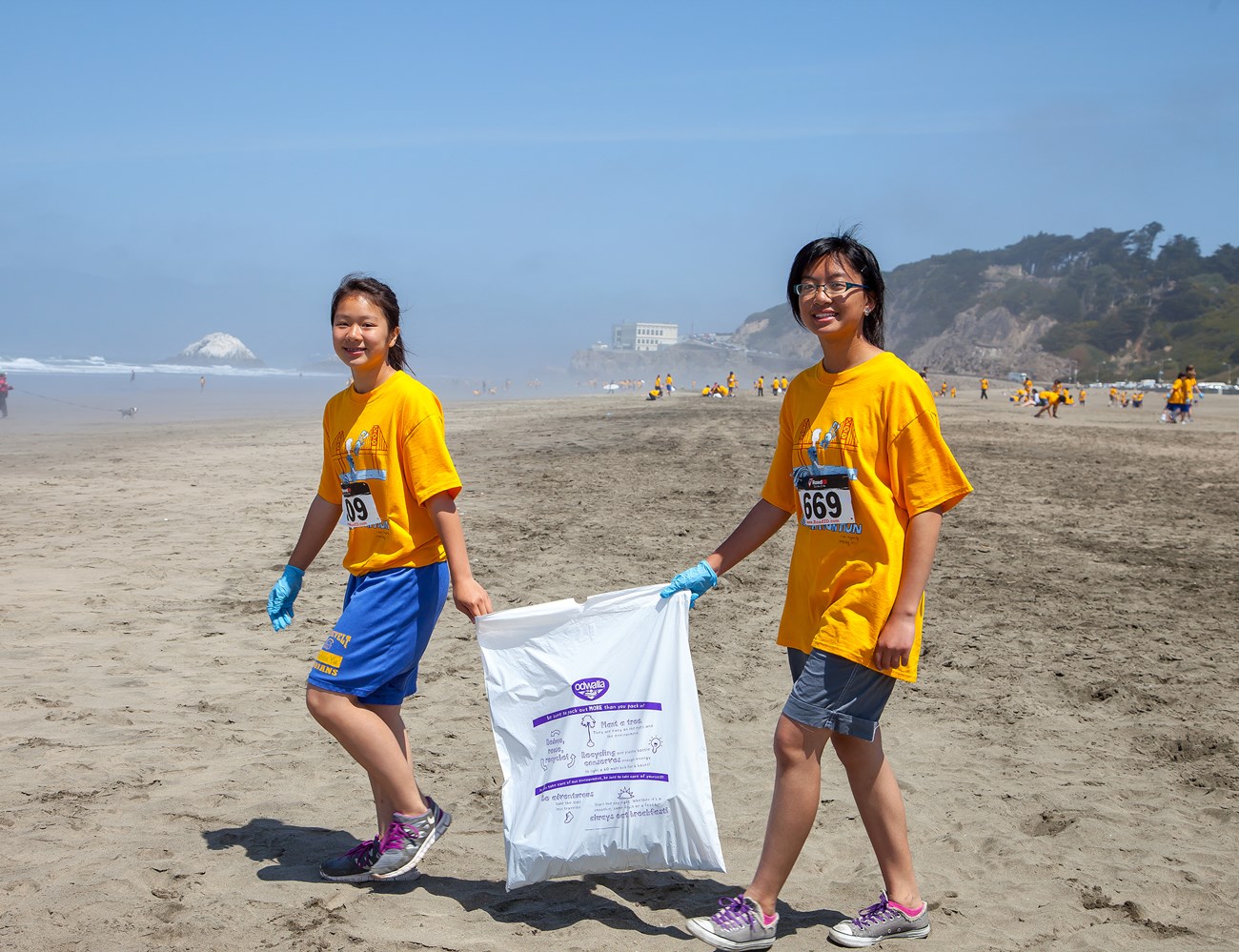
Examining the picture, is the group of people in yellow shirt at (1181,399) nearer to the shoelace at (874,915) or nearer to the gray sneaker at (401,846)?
the shoelace at (874,915)

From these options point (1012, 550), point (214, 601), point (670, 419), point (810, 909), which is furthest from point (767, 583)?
point (670, 419)

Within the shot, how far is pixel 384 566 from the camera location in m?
3.00

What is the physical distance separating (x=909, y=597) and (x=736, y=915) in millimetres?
973

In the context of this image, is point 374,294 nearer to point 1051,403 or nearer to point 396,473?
point 396,473

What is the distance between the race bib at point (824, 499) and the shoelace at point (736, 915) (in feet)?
3.35

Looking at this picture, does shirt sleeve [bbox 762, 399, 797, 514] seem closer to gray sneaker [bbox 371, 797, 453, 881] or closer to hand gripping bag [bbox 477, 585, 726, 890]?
hand gripping bag [bbox 477, 585, 726, 890]

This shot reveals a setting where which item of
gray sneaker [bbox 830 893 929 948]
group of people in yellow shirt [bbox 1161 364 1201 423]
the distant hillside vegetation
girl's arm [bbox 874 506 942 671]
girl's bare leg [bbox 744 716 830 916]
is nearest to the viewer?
girl's arm [bbox 874 506 942 671]

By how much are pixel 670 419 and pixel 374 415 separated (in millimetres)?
22223

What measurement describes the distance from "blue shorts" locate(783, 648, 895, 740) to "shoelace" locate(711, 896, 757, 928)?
0.54 meters

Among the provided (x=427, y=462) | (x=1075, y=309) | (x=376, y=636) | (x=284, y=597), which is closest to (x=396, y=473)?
(x=427, y=462)

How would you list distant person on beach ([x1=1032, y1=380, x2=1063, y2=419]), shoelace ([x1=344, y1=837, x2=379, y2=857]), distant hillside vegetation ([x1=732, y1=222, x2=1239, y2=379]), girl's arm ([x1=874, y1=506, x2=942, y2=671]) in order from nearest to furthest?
girl's arm ([x1=874, y1=506, x2=942, y2=671])
shoelace ([x1=344, y1=837, x2=379, y2=857])
distant person on beach ([x1=1032, y1=380, x2=1063, y2=419])
distant hillside vegetation ([x1=732, y1=222, x2=1239, y2=379])

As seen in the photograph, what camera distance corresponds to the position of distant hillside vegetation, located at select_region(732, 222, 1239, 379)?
87.1 meters

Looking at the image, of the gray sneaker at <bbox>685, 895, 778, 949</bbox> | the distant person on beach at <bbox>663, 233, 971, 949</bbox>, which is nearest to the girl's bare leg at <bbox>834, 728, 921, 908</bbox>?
the distant person on beach at <bbox>663, 233, 971, 949</bbox>

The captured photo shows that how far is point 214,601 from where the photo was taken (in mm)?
6457
